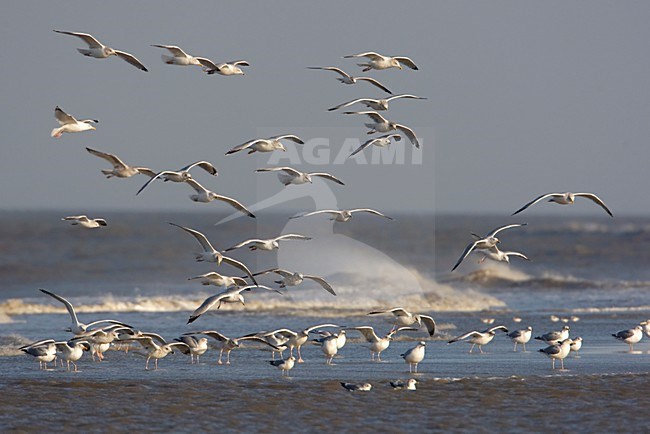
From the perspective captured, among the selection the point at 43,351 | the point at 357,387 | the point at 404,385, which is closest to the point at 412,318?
the point at 404,385

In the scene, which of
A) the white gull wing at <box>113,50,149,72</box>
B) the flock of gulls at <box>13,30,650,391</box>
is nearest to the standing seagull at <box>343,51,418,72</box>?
the flock of gulls at <box>13,30,650,391</box>

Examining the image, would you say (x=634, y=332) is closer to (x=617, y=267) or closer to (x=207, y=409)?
(x=207, y=409)

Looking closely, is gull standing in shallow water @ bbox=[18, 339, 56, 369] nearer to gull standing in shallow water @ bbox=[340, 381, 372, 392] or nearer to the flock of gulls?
the flock of gulls

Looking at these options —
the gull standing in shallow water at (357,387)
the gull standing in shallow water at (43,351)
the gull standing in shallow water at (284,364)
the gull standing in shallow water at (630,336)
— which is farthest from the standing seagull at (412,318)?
the gull standing in shallow water at (43,351)

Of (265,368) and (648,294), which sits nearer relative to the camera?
(265,368)

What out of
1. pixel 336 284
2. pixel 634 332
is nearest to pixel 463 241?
pixel 336 284

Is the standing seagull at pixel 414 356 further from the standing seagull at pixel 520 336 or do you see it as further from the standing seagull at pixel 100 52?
the standing seagull at pixel 100 52

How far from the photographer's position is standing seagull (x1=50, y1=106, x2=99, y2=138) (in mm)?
16109

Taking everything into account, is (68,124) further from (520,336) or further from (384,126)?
(520,336)

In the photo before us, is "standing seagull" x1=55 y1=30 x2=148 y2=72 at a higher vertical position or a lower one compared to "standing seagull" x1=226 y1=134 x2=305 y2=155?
higher

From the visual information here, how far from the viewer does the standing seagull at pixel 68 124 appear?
16109mm

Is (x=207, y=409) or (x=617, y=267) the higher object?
(x=617, y=267)

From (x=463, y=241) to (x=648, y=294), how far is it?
45379mm

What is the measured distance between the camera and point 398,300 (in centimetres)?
3219
